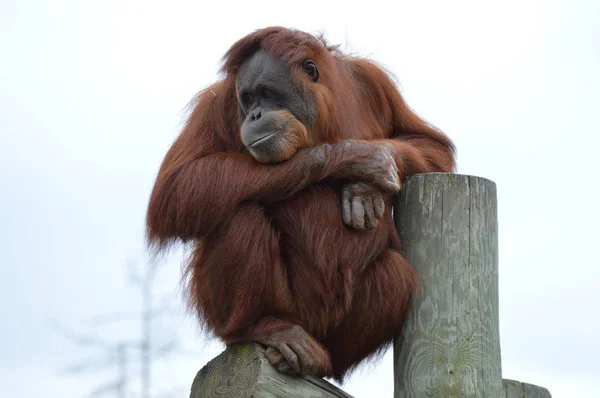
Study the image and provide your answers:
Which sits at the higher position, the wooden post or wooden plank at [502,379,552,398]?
the wooden post

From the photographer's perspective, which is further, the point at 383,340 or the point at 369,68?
the point at 369,68

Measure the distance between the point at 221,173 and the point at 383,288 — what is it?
0.99 meters

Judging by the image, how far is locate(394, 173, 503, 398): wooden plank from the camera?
4.14 m

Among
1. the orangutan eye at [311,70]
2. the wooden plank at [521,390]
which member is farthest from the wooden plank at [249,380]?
the orangutan eye at [311,70]

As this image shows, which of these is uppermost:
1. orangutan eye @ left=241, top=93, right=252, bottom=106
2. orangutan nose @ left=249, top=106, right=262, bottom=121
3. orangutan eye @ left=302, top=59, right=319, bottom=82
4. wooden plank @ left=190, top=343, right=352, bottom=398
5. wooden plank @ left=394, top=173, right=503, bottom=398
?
orangutan eye @ left=302, top=59, right=319, bottom=82

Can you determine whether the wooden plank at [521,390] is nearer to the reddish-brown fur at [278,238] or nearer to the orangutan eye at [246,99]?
the reddish-brown fur at [278,238]

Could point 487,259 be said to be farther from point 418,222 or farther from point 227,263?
point 227,263

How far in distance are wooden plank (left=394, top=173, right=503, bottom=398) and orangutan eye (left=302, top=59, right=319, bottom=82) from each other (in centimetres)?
82

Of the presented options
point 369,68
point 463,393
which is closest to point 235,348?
point 463,393

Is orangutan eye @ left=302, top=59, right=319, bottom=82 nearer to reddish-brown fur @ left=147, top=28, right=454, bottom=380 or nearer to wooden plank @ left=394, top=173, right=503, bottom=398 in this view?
reddish-brown fur @ left=147, top=28, right=454, bottom=380

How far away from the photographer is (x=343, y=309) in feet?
14.9

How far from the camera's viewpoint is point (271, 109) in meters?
4.65

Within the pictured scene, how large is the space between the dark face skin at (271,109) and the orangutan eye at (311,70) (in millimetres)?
31

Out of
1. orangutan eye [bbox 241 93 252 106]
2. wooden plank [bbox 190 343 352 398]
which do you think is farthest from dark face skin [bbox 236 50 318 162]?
wooden plank [bbox 190 343 352 398]
